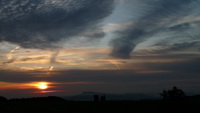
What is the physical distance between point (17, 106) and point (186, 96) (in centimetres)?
4061

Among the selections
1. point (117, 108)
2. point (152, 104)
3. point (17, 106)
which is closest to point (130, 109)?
point (117, 108)

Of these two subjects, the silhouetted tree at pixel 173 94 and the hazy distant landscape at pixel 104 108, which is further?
the silhouetted tree at pixel 173 94

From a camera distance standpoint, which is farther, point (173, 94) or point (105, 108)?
point (173, 94)

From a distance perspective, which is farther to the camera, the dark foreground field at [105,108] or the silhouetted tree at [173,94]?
the silhouetted tree at [173,94]

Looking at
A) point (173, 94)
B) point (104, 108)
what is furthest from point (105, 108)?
point (173, 94)

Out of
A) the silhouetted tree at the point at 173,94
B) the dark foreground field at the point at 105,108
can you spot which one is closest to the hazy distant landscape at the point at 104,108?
the dark foreground field at the point at 105,108

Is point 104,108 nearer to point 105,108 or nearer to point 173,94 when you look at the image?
point 105,108

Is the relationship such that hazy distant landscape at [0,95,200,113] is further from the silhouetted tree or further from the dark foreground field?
the silhouetted tree

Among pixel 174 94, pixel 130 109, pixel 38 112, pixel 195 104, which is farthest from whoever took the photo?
pixel 174 94

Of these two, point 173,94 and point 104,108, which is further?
point 173,94

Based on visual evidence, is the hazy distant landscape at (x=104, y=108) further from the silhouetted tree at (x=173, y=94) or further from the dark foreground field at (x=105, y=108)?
the silhouetted tree at (x=173, y=94)

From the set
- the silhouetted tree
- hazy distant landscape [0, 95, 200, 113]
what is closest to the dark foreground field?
hazy distant landscape [0, 95, 200, 113]

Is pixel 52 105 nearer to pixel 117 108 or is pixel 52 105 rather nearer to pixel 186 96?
pixel 117 108

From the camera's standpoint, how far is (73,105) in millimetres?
26031
